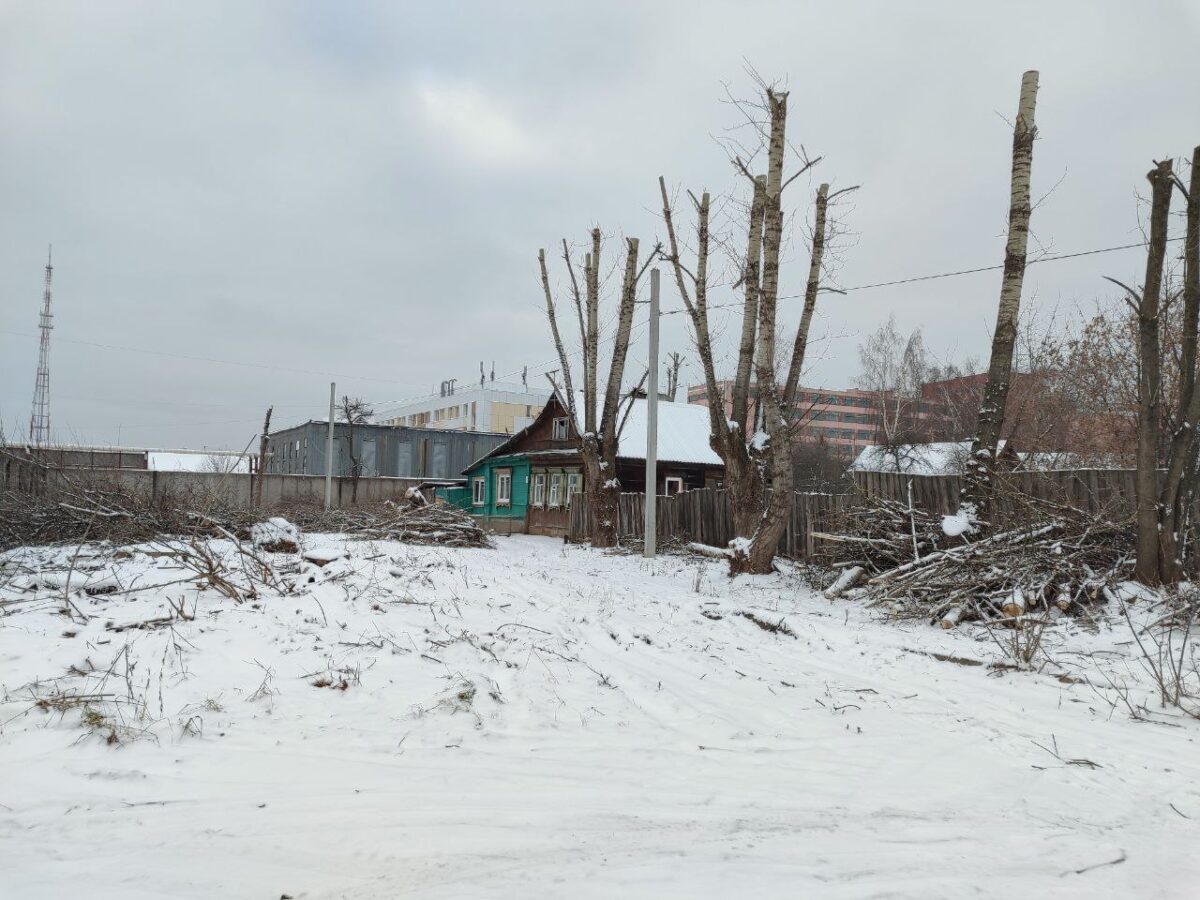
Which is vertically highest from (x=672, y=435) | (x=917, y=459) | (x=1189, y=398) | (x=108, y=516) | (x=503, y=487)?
(x=672, y=435)

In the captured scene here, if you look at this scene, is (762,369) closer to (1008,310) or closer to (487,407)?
(1008,310)

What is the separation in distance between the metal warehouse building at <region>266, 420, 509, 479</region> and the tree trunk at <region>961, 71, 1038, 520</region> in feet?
140

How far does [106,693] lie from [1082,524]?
893cm

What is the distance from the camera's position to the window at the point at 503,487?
1248 inches

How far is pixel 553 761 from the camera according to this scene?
3.90 m

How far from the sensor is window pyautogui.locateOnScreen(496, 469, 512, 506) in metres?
31.7

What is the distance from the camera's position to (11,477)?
12555 millimetres

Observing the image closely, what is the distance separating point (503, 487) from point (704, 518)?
50.9 feet

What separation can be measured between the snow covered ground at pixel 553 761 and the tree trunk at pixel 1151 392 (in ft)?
4.67

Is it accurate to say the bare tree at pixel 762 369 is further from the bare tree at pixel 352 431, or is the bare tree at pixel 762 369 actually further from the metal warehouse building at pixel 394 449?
the metal warehouse building at pixel 394 449

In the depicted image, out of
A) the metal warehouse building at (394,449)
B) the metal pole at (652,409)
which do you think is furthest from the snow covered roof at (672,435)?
the metal warehouse building at (394,449)

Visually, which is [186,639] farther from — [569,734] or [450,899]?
[450,899]

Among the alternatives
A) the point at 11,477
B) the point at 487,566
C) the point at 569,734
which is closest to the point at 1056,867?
the point at 569,734

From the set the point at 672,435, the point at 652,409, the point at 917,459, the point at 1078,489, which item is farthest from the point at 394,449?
the point at 1078,489
